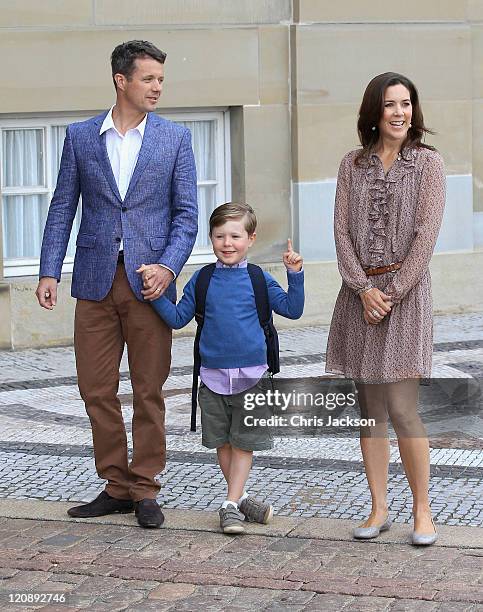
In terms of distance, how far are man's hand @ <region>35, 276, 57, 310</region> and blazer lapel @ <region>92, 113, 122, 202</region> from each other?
491mm

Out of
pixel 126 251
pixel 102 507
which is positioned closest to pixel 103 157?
pixel 126 251

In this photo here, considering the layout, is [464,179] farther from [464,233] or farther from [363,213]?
[363,213]

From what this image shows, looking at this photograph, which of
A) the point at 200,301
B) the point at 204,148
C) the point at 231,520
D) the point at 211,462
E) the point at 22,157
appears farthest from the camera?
the point at 204,148

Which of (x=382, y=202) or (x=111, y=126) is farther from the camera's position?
(x=111, y=126)

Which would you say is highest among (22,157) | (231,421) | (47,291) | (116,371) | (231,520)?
(22,157)

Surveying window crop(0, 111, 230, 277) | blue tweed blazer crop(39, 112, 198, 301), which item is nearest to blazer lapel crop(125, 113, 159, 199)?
blue tweed blazer crop(39, 112, 198, 301)

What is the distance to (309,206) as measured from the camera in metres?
11.5

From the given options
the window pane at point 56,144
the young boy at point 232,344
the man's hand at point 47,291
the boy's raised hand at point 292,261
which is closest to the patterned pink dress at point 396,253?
the boy's raised hand at point 292,261

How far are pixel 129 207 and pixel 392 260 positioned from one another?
3.78ft

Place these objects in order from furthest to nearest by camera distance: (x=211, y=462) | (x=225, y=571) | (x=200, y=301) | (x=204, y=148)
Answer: (x=204, y=148), (x=211, y=462), (x=200, y=301), (x=225, y=571)

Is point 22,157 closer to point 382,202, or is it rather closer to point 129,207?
point 129,207

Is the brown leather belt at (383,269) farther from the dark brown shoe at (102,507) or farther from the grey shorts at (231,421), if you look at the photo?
the dark brown shoe at (102,507)

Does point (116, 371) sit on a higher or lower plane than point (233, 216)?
lower

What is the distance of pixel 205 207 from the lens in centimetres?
1173
